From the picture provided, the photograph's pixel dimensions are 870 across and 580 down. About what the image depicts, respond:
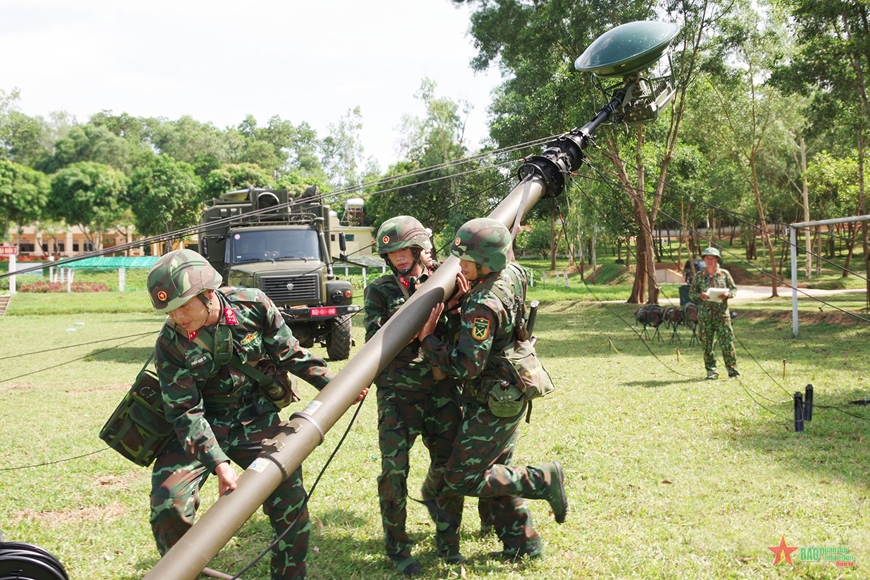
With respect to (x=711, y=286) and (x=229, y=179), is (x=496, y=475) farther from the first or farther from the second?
(x=229, y=179)

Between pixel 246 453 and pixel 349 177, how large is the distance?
61.2 metres

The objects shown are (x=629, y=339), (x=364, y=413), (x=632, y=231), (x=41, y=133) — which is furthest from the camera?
(x=41, y=133)

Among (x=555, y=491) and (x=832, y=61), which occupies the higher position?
(x=832, y=61)

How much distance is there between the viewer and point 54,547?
5.49 metres

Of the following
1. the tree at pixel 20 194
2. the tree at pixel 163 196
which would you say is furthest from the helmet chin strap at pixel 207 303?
the tree at pixel 20 194

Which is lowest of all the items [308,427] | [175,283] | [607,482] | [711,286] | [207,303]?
[607,482]

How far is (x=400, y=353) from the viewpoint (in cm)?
488

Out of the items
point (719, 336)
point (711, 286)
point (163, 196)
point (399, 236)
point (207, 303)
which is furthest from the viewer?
point (163, 196)

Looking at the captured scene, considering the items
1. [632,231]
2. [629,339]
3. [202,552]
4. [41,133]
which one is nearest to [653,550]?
[202,552]

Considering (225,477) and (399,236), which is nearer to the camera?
(225,477)

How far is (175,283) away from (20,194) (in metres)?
53.1

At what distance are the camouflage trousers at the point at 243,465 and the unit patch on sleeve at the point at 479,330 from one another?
1.24 m

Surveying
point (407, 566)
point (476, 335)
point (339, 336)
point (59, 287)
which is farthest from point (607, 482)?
point (59, 287)

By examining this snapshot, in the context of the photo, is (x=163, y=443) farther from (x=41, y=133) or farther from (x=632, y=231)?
(x=41, y=133)
